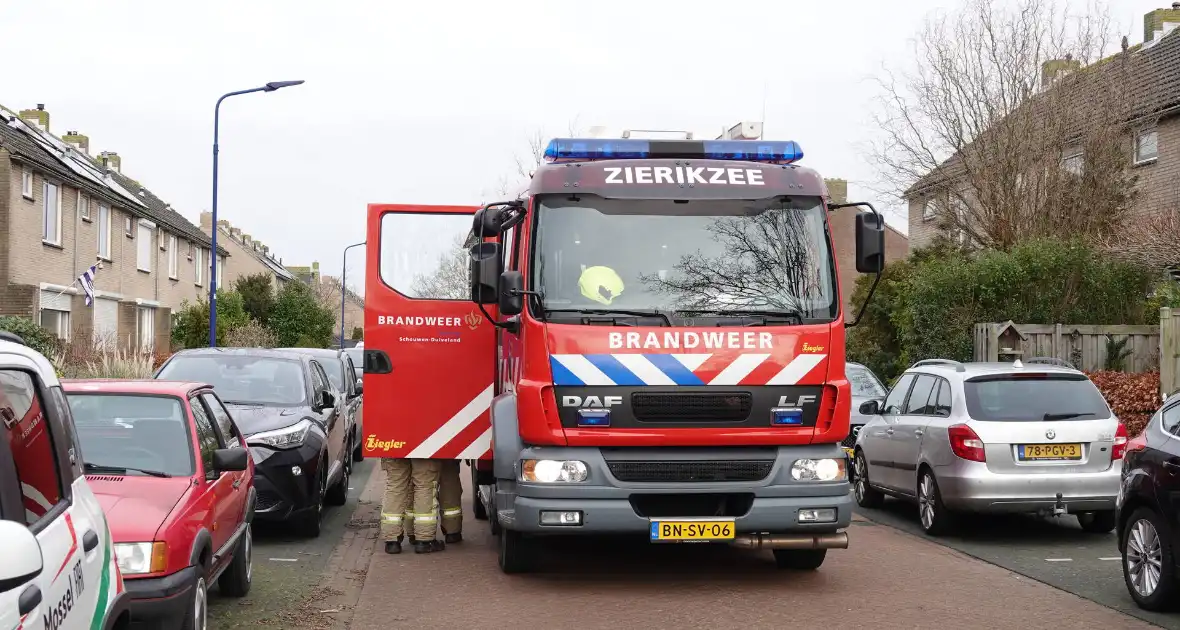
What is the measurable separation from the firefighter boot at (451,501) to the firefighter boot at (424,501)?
0.27m

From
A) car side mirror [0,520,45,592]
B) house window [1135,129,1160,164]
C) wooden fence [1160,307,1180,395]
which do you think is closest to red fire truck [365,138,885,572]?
car side mirror [0,520,45,592]

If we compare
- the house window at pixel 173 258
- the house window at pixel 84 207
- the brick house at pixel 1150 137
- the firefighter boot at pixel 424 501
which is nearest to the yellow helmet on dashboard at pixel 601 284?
the firefighter boot at pixel 424 501

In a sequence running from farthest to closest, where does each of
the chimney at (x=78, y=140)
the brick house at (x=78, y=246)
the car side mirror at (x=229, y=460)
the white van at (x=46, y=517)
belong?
the chimney at (x=78, y=140) < the brick house at (x=78, y=246) < the car side mirror at (x=229, y=460) < the white van at (x=46, y=517)

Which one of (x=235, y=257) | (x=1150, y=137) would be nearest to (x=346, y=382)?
(x=1150, y=137)

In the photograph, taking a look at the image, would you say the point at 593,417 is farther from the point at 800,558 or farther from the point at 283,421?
the point at 283,421

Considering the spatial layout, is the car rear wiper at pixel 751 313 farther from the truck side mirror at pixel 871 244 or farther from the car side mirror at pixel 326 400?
the car side mirror at pixel 326 400

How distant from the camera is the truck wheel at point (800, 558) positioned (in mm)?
9164

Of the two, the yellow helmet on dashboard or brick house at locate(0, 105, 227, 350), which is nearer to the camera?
the yellow helmet on dashboard

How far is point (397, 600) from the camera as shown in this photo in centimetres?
816

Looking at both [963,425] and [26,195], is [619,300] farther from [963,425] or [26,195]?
[26,195]

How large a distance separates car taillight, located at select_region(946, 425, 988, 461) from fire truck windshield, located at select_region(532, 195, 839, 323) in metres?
2.98

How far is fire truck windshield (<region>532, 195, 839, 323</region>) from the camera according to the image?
26.8 ft

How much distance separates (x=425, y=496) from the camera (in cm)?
1022

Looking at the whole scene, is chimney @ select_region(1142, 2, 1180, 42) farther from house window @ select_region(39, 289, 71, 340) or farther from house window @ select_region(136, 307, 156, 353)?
house window @ select_region(136, 307, 156, 353)
